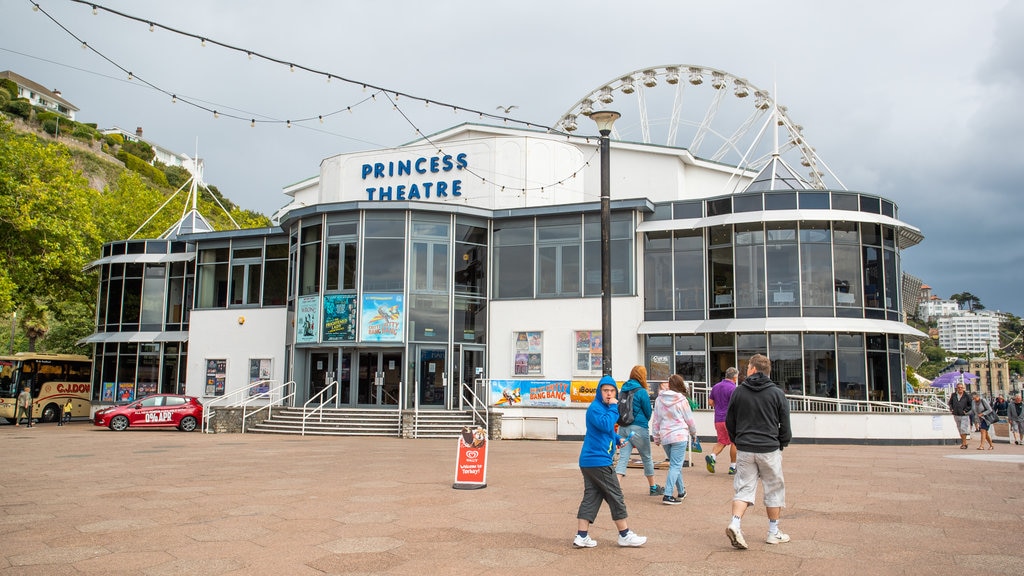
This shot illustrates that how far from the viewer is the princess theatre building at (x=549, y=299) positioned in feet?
79.5

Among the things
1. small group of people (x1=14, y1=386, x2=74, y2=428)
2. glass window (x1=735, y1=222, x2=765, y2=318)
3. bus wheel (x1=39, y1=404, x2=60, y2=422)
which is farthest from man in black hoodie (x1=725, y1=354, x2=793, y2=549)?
bus wheel (x1=39, y1=404, x2=60, y2=422)

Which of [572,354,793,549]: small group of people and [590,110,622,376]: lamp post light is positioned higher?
[590,110,622,376]: lamp post light

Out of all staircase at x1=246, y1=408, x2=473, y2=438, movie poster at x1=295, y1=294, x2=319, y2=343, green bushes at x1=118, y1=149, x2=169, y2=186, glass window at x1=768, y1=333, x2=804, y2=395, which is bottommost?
staircase at x1=246, y1=408, x2=473, y2=438

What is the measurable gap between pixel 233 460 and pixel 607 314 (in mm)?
8127

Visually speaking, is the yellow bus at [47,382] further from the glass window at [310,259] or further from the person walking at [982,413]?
the person walking at [982,413]

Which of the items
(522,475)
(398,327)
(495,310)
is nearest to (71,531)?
(522,475)

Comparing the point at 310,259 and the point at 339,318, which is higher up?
the point at 310,259

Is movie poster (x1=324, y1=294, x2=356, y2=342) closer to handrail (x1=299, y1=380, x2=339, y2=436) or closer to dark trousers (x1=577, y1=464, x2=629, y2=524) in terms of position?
handrail (x1=299, y1=380, x2=339, y2=436)

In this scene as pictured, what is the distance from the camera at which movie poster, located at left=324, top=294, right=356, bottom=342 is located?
1005 inches

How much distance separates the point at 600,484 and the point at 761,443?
5.36 ft

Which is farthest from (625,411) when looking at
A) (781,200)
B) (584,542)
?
(781,200)

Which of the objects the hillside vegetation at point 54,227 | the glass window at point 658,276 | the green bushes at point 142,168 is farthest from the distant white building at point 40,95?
the glass window at point 658,276

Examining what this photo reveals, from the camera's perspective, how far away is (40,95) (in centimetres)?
11844

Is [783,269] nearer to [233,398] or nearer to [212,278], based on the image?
[233,398]
